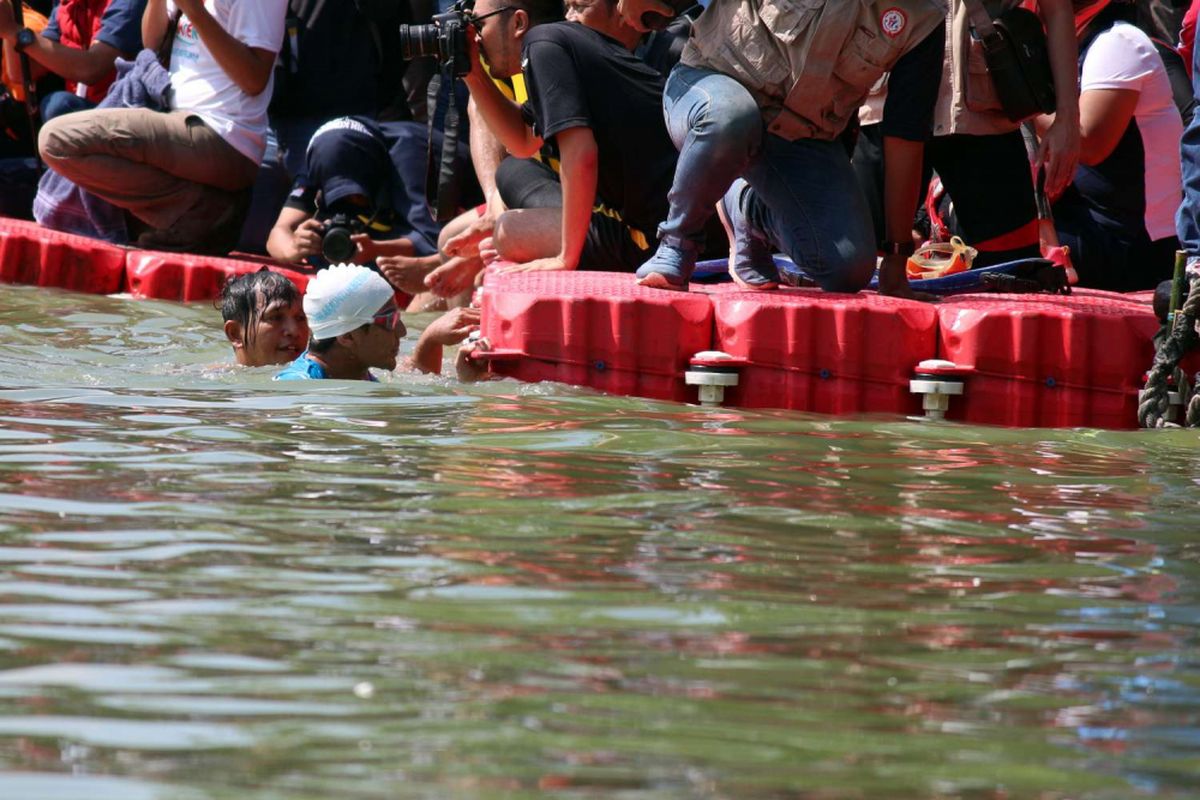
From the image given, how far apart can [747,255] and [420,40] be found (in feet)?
4.70

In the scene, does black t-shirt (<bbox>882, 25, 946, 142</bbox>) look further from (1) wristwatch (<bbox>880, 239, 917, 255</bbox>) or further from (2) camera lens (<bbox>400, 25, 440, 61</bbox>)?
(2) camera lens (<bbox>400, 25, 440, 61</bbox>)

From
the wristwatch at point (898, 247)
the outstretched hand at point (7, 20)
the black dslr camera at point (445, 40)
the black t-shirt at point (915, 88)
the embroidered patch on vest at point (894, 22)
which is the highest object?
the outstretched hand at point (7, 20)

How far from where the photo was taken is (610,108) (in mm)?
6027

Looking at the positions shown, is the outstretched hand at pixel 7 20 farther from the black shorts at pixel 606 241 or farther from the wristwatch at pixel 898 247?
the wristwatch at pixel 898 247

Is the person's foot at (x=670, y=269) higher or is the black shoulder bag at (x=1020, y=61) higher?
the black shoulder bag at (x=1020, y=61)

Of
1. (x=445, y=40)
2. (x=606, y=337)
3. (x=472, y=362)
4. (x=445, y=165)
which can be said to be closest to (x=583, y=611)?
(x=606, y=337)

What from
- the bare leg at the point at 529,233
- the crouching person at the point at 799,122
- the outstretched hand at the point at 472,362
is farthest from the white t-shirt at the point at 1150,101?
the outstretched hand at the point at 472,362

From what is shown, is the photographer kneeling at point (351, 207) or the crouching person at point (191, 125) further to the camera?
the crouching person at point (191, 125)

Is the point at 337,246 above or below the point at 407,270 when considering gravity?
above

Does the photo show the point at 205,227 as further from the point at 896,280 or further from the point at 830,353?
the point at 830,353

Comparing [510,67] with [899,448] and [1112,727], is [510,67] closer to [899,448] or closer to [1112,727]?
[899,448]

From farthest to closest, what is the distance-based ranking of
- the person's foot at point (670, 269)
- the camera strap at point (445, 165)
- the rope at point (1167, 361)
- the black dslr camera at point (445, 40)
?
the camera strap at point (445, 165), the black dslr camera at point (445, 40), the person's foot at point (670, 269), the rope at point (1167, 361)

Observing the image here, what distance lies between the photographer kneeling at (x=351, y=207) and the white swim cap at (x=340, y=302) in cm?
231

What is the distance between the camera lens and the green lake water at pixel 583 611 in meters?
2.08
